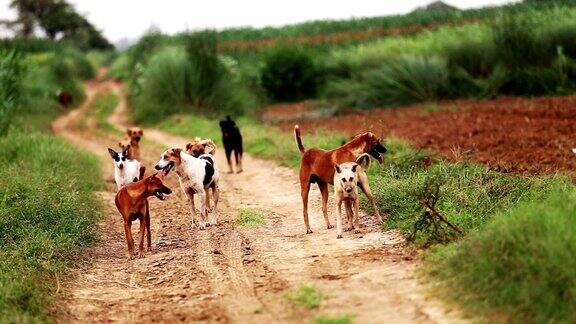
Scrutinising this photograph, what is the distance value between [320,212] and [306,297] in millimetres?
4247

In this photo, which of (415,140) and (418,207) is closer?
(418,207)

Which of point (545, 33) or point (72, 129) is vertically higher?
point (545, 33)

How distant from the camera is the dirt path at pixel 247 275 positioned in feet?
20.9

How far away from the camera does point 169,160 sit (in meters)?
10.2

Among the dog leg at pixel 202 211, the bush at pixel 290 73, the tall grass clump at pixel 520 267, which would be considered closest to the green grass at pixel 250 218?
the dog leg at pixel 202 211

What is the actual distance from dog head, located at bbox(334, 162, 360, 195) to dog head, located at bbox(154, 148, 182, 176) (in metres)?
2.39

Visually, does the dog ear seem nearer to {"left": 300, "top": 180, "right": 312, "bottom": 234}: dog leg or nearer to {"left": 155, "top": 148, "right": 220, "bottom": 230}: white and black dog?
{"left": 300, "top": 180, "right": 312, "bottom": 234}: dog leg

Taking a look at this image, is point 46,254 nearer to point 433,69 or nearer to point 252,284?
point 252,284

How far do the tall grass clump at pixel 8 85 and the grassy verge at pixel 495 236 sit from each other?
420 inches

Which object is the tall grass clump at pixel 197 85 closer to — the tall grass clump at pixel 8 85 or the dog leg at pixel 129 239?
the tall grass clump at pixel 8 85

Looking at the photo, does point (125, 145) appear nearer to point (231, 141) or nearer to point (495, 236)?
point (231, 141)

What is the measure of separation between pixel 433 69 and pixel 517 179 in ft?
58.5

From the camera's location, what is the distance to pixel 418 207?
8977 mm

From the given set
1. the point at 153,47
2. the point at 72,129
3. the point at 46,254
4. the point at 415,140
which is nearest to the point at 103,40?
the point at 153,47
